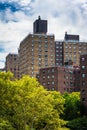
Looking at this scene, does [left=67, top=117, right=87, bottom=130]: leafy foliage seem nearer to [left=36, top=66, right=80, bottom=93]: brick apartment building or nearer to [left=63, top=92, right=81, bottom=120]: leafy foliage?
[left=63, top=92, right=81, bottom=120]: leafy foliage

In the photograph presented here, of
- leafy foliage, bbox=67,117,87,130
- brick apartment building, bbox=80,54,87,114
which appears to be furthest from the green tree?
brick apartment building, bbox=80,54,87,114

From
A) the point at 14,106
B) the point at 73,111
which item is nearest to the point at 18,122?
the point at 14,106

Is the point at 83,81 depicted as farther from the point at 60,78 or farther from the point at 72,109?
the point at 60,78

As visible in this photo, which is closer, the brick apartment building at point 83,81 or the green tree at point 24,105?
the green tree at point 24,105

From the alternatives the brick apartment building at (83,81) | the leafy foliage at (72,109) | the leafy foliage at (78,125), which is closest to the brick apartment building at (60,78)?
the brick apartment building at (83,81)

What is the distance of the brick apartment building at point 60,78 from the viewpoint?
517 feet

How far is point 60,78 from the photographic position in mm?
158375

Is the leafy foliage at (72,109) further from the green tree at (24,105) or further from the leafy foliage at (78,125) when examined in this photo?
the green tree at (24,105)

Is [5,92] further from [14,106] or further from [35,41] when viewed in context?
[35,41]

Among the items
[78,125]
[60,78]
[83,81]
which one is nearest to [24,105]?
[78,125]

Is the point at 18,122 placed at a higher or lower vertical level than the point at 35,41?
lower

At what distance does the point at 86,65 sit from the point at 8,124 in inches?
2302

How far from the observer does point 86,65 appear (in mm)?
119125

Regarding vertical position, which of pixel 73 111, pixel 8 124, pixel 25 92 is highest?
pixel 25 92
